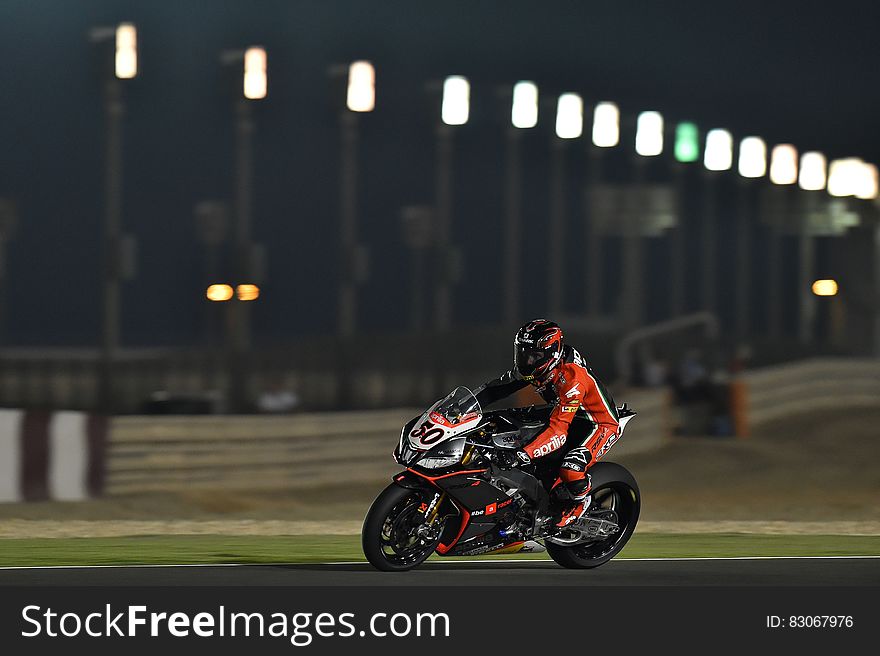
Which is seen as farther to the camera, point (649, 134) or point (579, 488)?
point (649, 134)

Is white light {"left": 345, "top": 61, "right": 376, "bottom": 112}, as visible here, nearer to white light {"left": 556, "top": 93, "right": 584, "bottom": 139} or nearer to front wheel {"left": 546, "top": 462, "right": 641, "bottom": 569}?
white light {"left": 556, "top": 93, "right": 584, "bottom": 139}

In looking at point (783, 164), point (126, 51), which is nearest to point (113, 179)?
point (126, 51)

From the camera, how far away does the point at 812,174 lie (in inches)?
2549

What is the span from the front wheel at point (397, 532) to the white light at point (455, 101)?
32.7 meters

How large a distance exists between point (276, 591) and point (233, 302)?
26468mm

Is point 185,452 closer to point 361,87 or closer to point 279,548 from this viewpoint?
point 279,548

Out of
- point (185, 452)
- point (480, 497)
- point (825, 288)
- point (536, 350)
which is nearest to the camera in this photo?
point (480, 497)

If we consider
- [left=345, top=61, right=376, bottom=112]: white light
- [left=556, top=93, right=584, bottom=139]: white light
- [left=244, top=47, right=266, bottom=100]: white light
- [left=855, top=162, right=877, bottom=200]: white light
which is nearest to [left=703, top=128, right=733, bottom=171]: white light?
[left=855, top=162, right=877, bottom=200]: white light

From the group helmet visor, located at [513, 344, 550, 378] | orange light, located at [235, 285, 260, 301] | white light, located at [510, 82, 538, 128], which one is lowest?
helmet visor, located at [513, 344, 550, 378]

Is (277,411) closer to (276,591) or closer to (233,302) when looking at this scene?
(233,302)

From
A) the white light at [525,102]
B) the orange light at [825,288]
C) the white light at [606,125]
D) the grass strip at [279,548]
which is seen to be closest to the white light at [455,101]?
the white light at [525,102]

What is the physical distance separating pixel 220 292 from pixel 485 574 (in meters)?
26.5

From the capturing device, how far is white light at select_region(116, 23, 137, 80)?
30.9m

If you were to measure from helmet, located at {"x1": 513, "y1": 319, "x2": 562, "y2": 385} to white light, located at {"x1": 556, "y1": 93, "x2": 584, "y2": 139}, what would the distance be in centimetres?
4069
